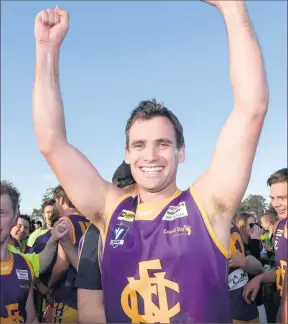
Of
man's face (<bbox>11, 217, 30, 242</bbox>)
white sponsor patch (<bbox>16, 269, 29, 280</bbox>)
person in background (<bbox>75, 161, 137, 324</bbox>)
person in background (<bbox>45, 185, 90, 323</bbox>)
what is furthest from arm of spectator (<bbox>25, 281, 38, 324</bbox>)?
man's face (<bbox>11, 217, 30, 242</bbox>)

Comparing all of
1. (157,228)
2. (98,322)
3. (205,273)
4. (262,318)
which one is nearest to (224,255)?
(205,273)

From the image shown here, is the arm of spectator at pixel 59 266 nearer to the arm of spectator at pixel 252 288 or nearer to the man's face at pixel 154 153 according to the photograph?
the arm of spectator at pixel 252 288

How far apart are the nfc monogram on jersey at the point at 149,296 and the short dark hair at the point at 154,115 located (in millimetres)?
782

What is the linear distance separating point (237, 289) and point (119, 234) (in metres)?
2.94

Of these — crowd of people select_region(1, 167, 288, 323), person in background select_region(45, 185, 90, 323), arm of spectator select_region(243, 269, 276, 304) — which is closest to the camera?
crowd of people select_region(1, 167, 288, 323)

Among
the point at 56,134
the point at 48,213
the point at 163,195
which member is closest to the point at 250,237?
the point at 48,213

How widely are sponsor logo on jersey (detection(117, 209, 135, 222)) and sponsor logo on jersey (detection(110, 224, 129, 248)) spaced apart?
52 millimetres

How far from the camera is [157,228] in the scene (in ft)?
8.36

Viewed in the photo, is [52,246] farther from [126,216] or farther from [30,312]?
[126,216]

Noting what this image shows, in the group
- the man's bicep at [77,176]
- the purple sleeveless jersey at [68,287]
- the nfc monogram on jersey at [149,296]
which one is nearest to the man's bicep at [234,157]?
the nfc monogram on jersey at [149,296]

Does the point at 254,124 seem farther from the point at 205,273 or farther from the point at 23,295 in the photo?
the point at 23,295

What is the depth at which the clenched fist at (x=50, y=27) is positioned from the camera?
2779mm

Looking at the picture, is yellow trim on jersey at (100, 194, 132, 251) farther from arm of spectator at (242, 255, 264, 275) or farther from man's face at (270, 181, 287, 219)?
man's face at (270, 181, 287, 219)

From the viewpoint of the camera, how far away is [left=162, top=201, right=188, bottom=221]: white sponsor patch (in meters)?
2.57
